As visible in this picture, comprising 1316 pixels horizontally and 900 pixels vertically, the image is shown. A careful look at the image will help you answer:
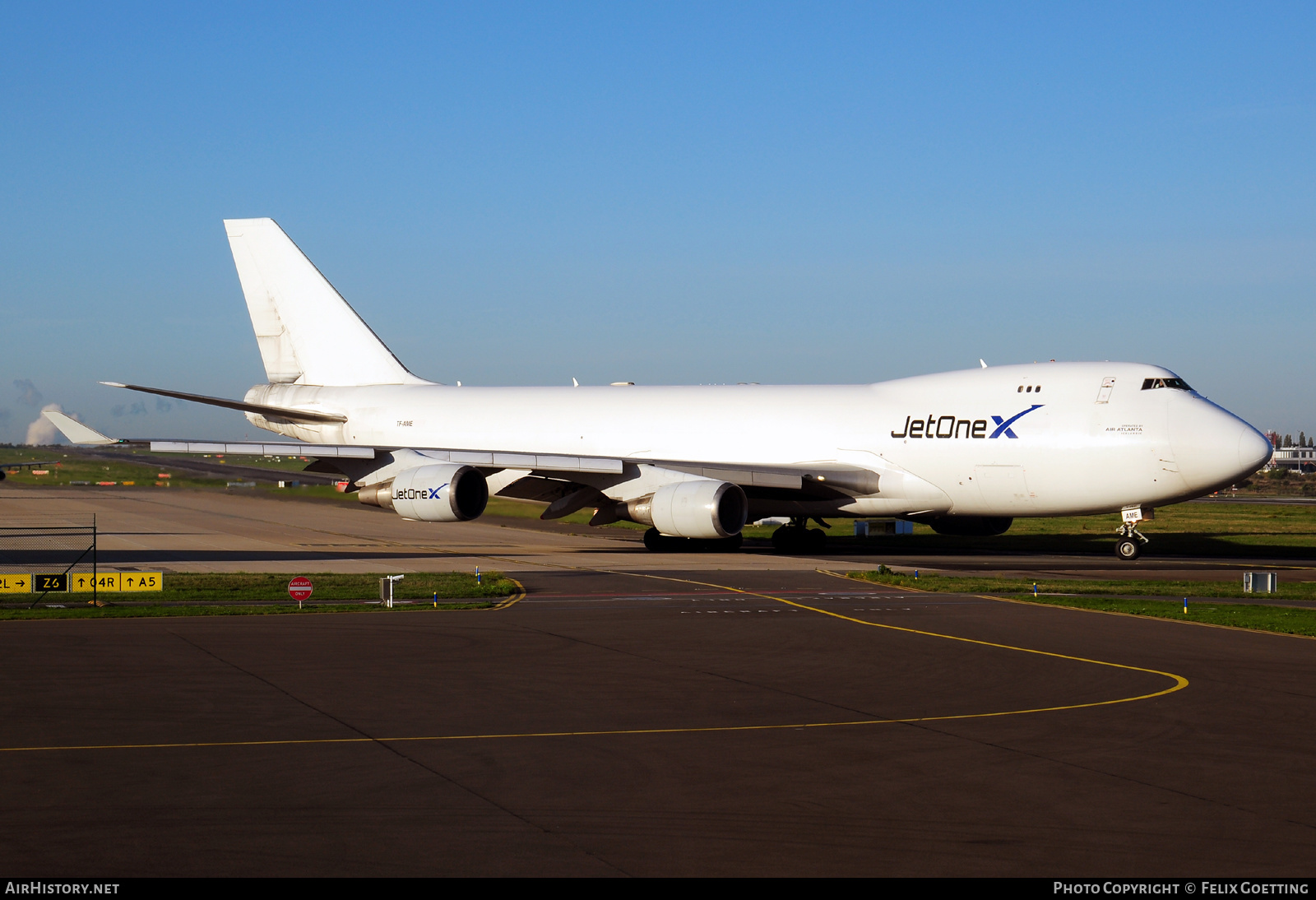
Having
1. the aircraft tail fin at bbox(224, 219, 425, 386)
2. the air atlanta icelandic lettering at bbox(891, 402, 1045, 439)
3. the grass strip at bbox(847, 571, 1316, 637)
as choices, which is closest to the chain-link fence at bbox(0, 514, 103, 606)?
the aircraft tail fin at bbox(224, 219, 425, 386)

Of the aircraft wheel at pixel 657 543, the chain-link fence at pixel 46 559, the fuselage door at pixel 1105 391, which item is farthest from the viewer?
the aircraft wheel at pixel 657 543

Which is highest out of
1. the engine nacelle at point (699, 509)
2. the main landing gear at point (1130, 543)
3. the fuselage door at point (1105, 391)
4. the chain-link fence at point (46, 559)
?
the fuselage door at point (1105, 391)

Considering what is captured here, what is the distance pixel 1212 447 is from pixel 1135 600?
8352 millimetres

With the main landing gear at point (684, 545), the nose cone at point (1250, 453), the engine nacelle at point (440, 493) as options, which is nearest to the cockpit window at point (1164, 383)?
the nose cone at point (1250, 453)

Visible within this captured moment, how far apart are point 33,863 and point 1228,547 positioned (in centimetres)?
3860

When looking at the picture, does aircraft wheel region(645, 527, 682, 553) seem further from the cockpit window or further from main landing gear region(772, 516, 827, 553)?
the cockpit window

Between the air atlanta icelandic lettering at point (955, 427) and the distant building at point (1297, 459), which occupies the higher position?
the distant building at point (1297, 459)

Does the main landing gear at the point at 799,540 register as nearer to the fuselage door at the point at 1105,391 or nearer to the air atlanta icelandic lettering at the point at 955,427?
the air atlanta icelandic lettering at the point at 955,427

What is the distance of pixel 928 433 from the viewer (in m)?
33.6

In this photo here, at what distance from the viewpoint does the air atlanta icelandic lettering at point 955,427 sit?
32.5 meters

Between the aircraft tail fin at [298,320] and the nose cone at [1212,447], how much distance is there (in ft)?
83.7

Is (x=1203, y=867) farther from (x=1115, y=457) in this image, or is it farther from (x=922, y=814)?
(x=1115, y=457)

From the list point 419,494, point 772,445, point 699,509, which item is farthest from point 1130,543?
point 419,494

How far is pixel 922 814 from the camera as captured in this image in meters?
8.75
